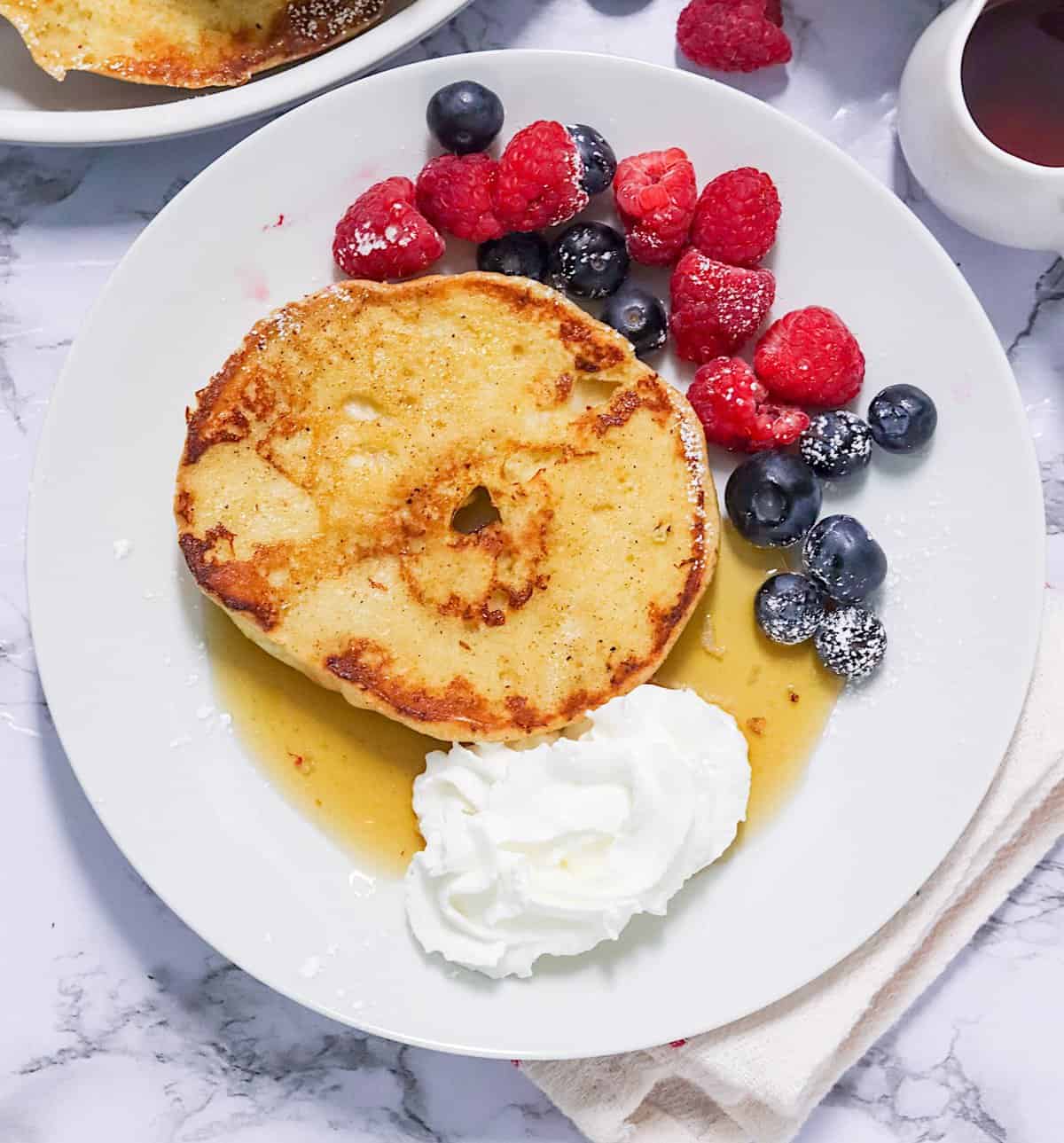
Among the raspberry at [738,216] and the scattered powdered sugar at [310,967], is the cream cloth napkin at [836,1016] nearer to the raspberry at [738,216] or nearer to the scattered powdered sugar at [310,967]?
the scattered powdered sugar at [310,967]

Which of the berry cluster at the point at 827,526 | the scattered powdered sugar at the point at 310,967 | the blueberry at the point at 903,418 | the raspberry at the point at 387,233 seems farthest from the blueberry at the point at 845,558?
the scattered powdered sugar at the point at 310,967

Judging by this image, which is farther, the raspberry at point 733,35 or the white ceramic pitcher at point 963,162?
the raspberry at point 733,35

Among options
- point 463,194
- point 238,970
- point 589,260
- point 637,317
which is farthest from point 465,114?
point 238,970

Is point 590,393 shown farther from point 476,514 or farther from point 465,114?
point 465,114

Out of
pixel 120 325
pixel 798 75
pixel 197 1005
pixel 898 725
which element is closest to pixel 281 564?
pixel 120 325

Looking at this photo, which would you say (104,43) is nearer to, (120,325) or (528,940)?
(120,325)

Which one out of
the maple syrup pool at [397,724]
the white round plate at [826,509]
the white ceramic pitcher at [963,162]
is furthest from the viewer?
the maple syrup pool at [397,724]

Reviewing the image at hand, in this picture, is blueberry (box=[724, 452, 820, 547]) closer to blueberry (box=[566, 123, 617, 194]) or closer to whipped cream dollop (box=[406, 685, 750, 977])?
whipped cream dollop (box=[406, 685, 750, 977])

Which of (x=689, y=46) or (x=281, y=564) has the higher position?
(x=689, y=46)
